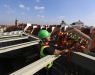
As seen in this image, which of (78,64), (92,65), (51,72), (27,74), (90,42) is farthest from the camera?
(90,42)

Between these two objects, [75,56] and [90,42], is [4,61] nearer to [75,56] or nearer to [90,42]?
[90,42]

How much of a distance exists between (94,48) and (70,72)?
2.74 meters

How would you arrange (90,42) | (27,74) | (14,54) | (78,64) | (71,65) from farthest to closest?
(14,54) → (90,42) → (71,65) → (78,64) → (27,74)

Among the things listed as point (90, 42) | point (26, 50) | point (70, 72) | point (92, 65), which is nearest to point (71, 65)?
point (70, 72)

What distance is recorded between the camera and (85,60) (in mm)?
4102

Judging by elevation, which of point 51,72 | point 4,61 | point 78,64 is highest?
point 78,64

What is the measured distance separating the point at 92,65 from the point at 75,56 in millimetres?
657

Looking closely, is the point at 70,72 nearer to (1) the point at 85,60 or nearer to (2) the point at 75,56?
(2) the point at 75,56

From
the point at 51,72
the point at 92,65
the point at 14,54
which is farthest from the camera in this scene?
the point at 14,54

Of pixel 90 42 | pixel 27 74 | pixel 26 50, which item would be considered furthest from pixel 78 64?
pixel 26 50

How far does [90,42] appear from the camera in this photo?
7.38 meters

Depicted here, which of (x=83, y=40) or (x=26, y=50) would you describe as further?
(x=26, y=50)

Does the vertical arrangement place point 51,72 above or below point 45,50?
below

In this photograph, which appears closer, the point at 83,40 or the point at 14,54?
the point at 83,40
